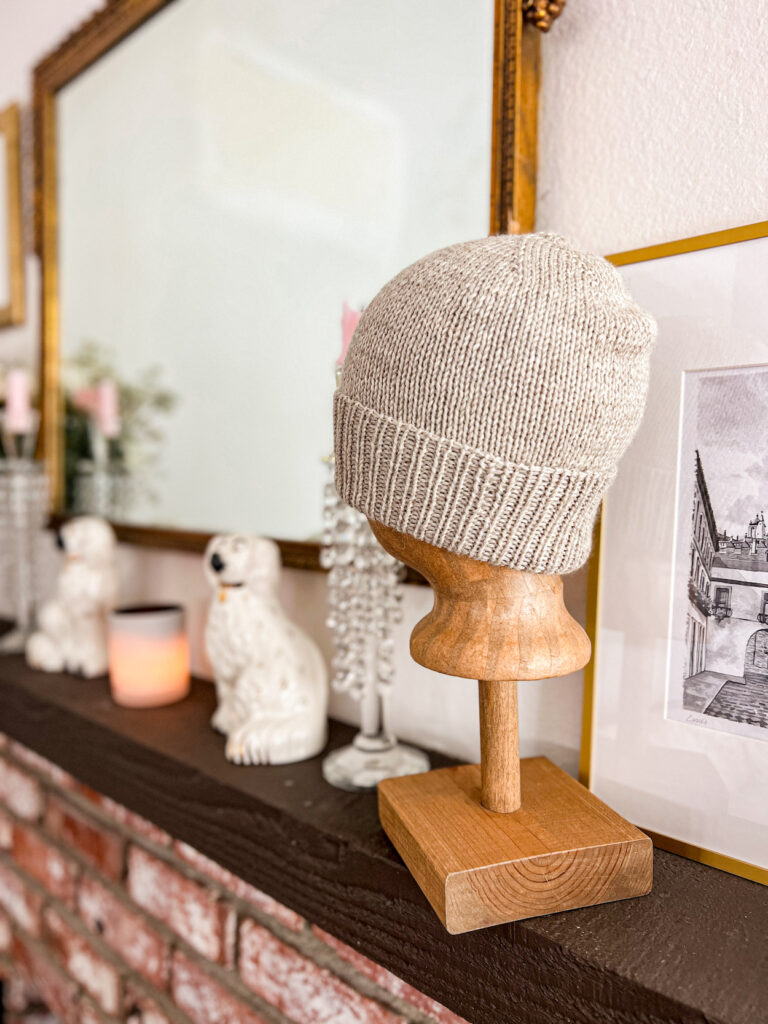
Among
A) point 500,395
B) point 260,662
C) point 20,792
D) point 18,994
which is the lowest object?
point 18,994

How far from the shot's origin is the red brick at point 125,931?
0.86 m

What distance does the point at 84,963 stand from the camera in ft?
3.27

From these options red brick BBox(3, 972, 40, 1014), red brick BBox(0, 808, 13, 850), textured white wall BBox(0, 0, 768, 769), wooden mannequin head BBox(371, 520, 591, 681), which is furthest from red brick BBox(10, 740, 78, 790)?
wooden mannequin head BBox(371, 520, 591, 681)

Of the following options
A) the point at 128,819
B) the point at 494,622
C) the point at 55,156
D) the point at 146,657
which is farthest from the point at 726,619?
the point at 55,156

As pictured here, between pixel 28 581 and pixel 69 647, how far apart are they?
23cm

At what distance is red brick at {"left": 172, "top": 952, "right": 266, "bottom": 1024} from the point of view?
0.75 meters

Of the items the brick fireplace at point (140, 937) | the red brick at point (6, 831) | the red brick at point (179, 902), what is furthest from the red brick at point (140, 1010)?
the red brick at point (6, 831)

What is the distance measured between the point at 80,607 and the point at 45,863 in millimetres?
427

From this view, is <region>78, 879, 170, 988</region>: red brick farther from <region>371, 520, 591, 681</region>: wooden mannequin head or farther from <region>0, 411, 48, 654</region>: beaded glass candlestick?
<region>371, 520, 591, 681</region>: wooden mannequin head

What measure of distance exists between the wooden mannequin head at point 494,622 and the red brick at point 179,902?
509mm

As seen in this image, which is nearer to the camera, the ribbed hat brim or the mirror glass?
the ribbed hat brim

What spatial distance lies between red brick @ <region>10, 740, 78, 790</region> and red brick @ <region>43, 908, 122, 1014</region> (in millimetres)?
201

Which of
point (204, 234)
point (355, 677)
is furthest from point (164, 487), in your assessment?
point (355, 677)

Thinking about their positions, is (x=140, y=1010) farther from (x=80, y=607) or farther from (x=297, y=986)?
(x=80, y=607)
